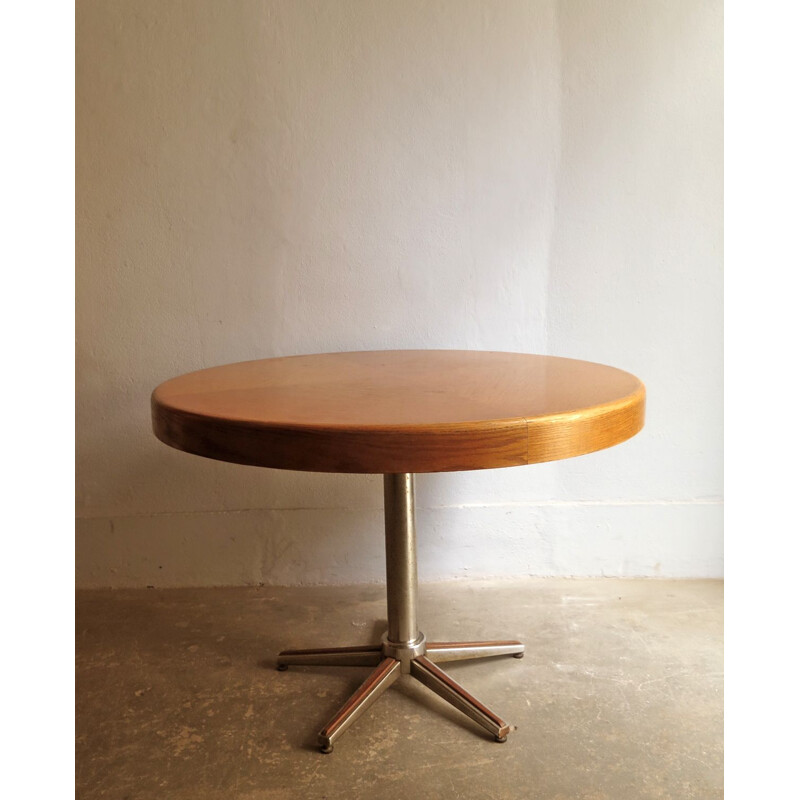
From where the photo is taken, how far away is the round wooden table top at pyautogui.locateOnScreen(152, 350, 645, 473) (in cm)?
131

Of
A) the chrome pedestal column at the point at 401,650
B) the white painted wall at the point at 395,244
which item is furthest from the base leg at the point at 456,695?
the white painted wall at the point at 395,244

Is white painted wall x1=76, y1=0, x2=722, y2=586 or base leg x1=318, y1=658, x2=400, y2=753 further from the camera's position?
white painted wall x1=76, y1=0, x2=722, y2=586

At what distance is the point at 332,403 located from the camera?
1553 mm

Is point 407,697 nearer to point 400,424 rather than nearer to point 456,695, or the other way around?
point 456,695

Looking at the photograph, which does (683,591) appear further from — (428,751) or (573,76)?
(573,76)

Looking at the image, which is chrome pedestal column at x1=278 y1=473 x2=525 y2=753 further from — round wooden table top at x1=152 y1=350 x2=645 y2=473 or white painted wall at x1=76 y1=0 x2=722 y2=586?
white painted wall at x1=76 y1=0 x2=722 y2=586

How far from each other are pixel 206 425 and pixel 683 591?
6.22 feet

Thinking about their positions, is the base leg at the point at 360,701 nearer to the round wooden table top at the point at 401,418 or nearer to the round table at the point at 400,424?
the round table at the point at 400,424

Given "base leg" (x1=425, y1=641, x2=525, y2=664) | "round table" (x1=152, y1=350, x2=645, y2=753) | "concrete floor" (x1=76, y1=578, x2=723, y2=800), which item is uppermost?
"round table" (x1=152, y1=350, x2=645, y2=753)

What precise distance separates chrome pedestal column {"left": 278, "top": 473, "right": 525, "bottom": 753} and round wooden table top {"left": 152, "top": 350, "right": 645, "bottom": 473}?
362 mm

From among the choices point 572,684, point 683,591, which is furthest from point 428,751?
point 683,591

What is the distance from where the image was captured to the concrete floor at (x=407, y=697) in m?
1.71

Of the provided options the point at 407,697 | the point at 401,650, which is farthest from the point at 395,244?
the point at 407,697

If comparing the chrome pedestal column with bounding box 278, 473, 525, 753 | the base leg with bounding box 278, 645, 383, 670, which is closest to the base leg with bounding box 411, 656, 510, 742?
the chrome pedestal column with bounding box 278, 473, 525, 753
